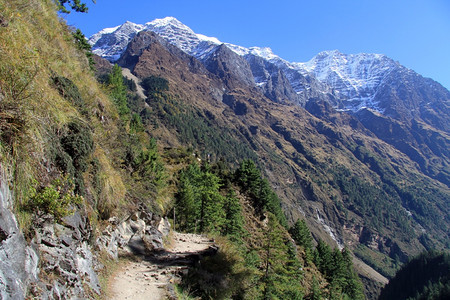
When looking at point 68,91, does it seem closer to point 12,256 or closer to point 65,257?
point 65,257

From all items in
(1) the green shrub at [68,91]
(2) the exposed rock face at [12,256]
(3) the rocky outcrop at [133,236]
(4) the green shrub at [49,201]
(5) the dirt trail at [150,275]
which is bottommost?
(5) the dirt trail at [150,275]

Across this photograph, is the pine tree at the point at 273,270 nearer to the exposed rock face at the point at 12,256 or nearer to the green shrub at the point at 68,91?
the green shrub at the point at 68,91

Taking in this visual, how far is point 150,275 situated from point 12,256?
A: 8643mm

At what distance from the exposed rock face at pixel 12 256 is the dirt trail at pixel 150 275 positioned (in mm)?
4741

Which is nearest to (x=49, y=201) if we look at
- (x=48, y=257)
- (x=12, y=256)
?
(x=48, y=257)

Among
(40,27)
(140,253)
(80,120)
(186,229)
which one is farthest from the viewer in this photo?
(186,229)

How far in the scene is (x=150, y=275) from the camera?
39.9 feet

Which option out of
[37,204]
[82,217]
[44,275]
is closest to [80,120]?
[82,217]

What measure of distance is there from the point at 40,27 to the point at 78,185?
7.14 metres

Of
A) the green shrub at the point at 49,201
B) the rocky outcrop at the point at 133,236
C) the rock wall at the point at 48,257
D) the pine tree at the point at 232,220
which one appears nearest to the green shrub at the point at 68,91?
the green shrub at the point at 49,201

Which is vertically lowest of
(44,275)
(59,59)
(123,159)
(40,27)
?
(44,275)

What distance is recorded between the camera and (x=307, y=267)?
49.5m

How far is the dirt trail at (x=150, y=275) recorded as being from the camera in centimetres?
992

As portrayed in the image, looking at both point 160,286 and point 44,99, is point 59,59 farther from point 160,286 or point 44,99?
point 160,286
